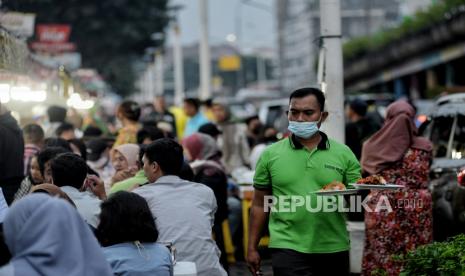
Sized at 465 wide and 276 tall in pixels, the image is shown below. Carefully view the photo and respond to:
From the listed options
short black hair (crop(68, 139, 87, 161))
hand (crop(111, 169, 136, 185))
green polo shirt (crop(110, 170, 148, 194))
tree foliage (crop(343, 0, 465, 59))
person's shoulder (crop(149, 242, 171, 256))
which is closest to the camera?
person's shoulder (crop(149, 242, 171, 256))

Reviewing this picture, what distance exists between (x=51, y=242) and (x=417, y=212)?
5.96m

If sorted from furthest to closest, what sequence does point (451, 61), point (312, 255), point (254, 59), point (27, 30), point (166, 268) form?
point (254, 59), point (451, 61), point (27, 30), point (312, 255), point (166, 268)

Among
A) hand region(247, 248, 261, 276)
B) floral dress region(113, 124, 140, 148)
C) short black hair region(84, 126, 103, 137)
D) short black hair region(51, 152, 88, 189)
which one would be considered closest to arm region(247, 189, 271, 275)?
hand region(247, 248, 261, 276)

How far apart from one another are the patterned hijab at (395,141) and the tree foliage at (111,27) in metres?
36.1

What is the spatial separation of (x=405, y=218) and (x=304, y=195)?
310 cm

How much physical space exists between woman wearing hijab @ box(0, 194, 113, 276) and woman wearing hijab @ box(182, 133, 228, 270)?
6.36 metres

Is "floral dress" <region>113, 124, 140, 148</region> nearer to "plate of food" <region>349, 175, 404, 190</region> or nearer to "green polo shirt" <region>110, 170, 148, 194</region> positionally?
"green polo shirt" <region>110, 170, 148, 194</region>

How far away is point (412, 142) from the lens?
10.8m

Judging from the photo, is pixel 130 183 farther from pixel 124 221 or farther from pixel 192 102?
pixel 192 102

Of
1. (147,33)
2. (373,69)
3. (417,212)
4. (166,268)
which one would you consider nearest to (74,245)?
(166,268)

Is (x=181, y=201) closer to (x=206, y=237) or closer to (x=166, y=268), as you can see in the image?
(x=206, y=237)

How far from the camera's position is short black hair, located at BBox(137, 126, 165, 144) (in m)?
12.6

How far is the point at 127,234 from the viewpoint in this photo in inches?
259

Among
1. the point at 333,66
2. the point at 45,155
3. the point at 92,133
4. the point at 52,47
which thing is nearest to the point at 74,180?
the point at 45,155
